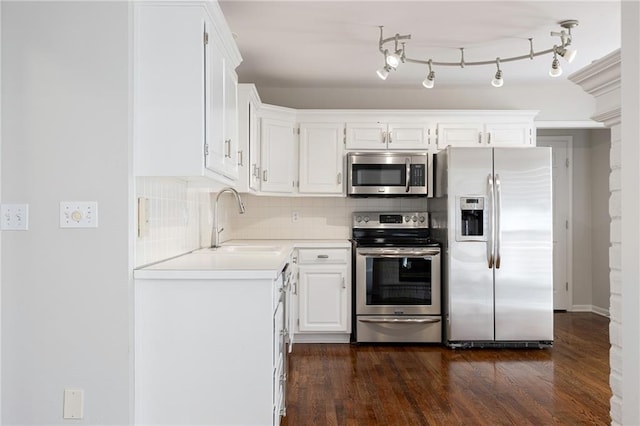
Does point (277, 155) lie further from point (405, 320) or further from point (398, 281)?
point (405, 320)

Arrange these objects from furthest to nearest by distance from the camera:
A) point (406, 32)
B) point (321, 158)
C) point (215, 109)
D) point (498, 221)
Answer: point (321, 158) < point (498, 221) < point (406, 32) < point (215, 109)

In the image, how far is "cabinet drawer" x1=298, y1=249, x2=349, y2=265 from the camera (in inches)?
175

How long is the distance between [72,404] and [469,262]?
3.20 meters

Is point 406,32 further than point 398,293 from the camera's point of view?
No

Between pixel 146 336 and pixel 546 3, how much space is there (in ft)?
9.63

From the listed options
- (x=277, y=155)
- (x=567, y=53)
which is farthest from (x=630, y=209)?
(x=277, y=155)

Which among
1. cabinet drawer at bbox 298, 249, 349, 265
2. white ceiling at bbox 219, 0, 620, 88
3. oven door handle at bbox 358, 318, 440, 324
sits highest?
white ceiling at bbox 219, 0, 620, 88

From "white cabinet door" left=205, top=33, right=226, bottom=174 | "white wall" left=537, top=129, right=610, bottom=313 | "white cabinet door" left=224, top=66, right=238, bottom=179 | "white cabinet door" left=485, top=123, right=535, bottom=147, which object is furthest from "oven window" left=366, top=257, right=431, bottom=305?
"white wall" left=537, top=129, right=610, bottom=313

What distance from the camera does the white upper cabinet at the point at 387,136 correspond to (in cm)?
478

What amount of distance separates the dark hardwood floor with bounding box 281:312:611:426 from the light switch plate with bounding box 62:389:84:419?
1.07 m

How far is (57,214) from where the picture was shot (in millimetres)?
2084

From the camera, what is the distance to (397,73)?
460 centimetres

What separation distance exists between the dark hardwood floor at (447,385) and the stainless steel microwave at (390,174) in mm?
1396

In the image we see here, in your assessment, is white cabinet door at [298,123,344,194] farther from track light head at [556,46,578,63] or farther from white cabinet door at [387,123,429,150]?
track light head at [556,46,578,63]
